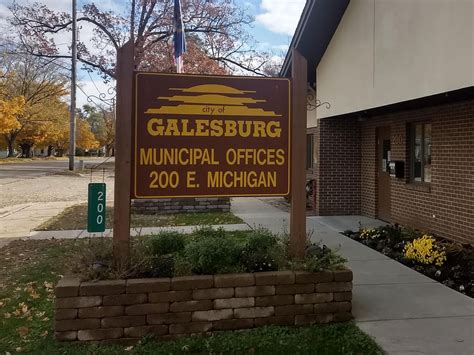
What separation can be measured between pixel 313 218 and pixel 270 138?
21.7ft

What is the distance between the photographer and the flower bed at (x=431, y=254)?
5878mm

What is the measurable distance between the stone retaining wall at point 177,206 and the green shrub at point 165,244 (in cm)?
685

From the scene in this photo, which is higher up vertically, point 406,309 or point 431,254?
point 431,254

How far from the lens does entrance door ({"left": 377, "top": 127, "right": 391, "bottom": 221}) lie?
10491 mm

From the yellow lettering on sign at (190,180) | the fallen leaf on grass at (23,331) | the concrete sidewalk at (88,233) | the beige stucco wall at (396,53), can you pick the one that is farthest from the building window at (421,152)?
the fallen leaf on grass at (23,331)

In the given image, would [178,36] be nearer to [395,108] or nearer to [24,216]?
[395,108]

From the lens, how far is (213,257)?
434 cm

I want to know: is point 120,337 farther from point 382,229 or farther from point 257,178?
point 382,229

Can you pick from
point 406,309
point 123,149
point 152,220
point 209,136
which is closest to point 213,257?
point 209,136

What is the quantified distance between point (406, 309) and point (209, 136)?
266 centimetres

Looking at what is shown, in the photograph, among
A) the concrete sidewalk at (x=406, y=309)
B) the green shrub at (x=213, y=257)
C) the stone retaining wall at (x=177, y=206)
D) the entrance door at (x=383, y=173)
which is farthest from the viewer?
the stone retaining wall at (x=177, y=206)

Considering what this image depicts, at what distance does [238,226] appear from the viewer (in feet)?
32.6

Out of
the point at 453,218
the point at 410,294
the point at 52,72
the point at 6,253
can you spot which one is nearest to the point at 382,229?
the point at 453,218

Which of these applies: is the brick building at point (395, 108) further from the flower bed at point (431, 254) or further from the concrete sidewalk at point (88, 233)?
the concrete sidewalk at point (88, 233)
